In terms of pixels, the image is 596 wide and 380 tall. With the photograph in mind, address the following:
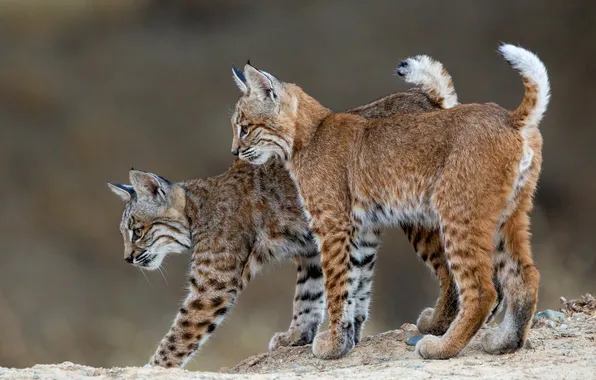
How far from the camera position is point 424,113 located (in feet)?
21.6

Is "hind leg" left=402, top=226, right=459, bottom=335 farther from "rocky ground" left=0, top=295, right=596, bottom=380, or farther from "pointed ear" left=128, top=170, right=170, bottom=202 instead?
"pointed ear" left=128, top=170, right=170, bottom=202

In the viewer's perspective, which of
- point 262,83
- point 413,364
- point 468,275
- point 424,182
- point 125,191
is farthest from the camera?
point 125,191

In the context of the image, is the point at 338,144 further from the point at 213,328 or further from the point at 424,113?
the point at 213,328

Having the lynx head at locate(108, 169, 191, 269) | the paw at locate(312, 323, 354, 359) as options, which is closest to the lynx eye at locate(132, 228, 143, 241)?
the lynx head at locate(108, 169, 191, 269)

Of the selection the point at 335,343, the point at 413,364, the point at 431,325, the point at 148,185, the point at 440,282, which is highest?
the point at 148,185

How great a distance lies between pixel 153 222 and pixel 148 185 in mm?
283

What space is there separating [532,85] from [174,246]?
3.07 meters

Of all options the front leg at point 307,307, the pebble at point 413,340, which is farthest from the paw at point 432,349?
the front leg at point 307,307

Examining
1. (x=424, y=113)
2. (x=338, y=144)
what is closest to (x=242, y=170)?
(x=338, y=144)

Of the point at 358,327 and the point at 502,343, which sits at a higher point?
the point at 358,327

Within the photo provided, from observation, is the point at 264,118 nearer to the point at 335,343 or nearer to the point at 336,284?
the point at 336,284

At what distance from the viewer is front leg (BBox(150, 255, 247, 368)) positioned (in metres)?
7.25

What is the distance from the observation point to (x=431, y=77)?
24.6 ft

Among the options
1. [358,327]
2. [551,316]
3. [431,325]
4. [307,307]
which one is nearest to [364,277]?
[358,327]
